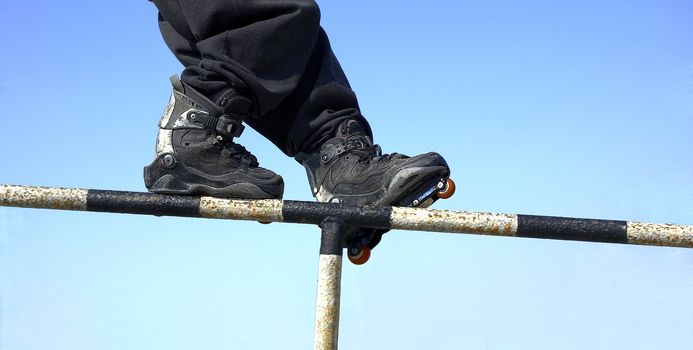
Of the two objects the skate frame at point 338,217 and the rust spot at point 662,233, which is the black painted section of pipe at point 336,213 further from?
the rust spot at point 662,233

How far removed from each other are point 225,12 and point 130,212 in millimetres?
535

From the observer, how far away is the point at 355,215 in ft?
6.66

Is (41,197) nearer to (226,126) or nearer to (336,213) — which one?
(226,126)

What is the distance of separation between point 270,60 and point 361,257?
558 millimetres

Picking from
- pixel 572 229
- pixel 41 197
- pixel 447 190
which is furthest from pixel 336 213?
pixel 41 197

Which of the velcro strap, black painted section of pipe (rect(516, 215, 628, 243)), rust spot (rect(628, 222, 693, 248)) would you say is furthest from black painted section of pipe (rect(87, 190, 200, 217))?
rust spot (rect(628, 222, 693, 248))

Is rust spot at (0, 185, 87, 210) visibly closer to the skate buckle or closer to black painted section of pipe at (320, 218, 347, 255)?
the skate buckle

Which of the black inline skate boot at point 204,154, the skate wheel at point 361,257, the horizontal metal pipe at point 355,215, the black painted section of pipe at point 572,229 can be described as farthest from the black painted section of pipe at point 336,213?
the black painted section of pipe at point 572,229

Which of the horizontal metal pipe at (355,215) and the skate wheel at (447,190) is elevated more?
the skate wheel at (447,190)

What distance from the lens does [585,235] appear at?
207cm

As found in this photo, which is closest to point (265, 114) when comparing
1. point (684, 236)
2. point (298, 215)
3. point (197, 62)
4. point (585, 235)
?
point (197, 62)

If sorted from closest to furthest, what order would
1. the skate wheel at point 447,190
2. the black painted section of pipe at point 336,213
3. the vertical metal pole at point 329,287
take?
1. the vertical metal pole at point 329,287
2. the black painted section of pipe at point 336,213
3. the skate wheel at point 447,190

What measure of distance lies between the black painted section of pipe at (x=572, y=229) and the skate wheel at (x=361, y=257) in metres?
0.41

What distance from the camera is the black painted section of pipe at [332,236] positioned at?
197 centimetres
